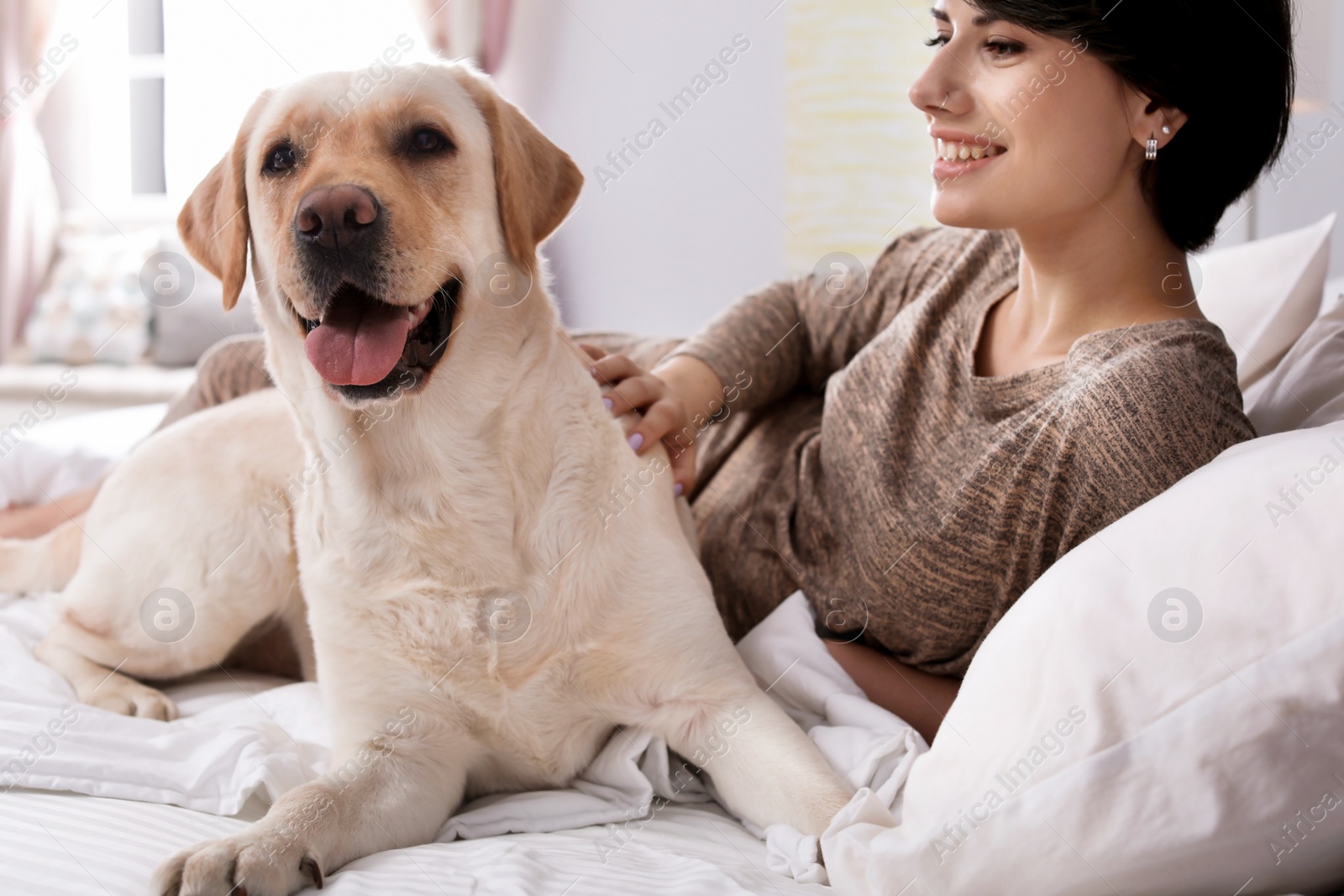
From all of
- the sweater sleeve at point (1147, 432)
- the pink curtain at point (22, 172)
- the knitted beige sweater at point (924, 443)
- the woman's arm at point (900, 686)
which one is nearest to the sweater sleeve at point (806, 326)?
the knitted beige sweater at point (924, 443)

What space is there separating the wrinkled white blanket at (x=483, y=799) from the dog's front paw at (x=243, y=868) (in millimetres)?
221

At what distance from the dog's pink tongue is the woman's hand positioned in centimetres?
38

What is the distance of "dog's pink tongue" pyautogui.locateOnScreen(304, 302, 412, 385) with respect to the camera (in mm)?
1224

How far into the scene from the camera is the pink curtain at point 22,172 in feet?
20.7

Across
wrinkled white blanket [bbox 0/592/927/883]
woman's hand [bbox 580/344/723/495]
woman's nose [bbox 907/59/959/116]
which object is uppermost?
woman's nose [bbox 907/59/959/116]

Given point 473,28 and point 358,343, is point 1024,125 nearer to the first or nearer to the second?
point 358,343

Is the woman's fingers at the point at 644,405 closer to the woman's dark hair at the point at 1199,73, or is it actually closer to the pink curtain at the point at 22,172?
the woman's dark hair at the point at 1199,73

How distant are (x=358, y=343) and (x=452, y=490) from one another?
235 mm

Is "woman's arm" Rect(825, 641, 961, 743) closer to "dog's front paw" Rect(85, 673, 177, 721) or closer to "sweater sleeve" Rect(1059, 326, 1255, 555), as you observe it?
"sweater sleeve" Rect(1059, 326, 1255, 555)

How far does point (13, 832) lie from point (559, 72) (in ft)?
16.2

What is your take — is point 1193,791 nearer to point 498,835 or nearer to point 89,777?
point 498,835

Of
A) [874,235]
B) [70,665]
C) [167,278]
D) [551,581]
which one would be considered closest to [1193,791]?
[551,581]

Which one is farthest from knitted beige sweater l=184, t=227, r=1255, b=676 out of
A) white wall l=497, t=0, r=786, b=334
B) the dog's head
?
white wall l=497, t=0, r=786, b=334

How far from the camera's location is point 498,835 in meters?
1.23
